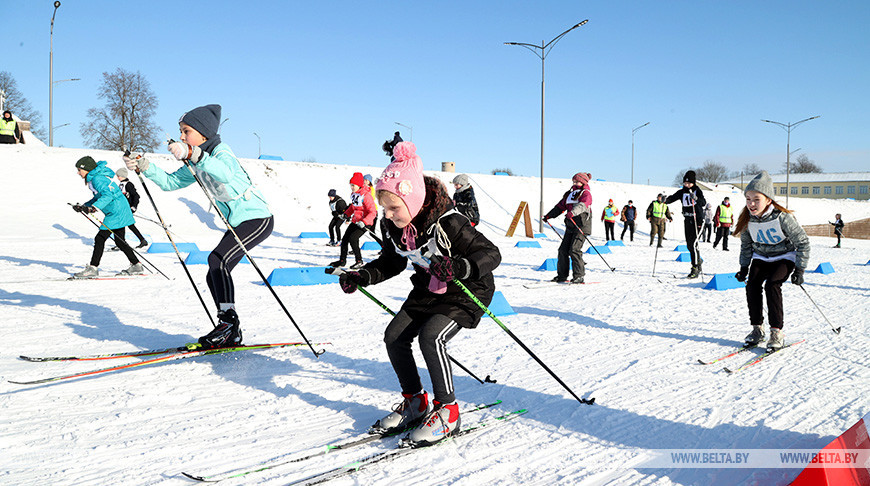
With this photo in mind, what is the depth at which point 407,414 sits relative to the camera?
308 centimetres

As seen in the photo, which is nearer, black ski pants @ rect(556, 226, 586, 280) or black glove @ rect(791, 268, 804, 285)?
black glove @ rect(791, 268, 804, 285)

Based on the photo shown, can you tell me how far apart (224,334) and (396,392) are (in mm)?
1719

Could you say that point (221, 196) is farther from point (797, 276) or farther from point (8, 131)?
point (8, 131)

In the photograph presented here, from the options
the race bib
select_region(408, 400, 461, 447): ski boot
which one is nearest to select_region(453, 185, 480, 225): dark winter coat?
the race bib

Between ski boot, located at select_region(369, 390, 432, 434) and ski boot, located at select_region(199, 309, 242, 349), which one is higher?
ski boot, located at select_region(199, 309, 242, 349)

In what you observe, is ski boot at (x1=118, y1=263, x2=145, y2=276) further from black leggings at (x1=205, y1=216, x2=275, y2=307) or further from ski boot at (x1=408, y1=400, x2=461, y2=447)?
ski boot at (x1=408, y1=400, x2=461, y2=447)

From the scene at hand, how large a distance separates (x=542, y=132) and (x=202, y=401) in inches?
813

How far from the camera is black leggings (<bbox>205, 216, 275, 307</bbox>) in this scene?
14.6ft

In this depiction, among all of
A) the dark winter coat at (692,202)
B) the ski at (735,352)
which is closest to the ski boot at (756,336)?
the ski at (735,352)

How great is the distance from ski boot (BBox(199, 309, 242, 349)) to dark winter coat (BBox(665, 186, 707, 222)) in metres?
8.05

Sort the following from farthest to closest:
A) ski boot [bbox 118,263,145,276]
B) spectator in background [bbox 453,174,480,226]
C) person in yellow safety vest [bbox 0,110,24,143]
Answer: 1. person in yellow safety vest [bbox 0,110,24,143]
2. spectator in background [bbox 453,174,480,226]
3. ski boot [bbox 118,263,145,276]

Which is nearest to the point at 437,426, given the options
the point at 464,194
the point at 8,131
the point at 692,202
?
the point at 464,194

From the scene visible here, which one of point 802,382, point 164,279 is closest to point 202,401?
point 802,382

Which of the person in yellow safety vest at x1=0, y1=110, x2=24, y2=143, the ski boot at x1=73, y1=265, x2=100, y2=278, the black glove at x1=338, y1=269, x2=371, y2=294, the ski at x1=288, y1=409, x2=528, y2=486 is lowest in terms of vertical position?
the ski at x1=288, y1=409, x2=528, y2=486
